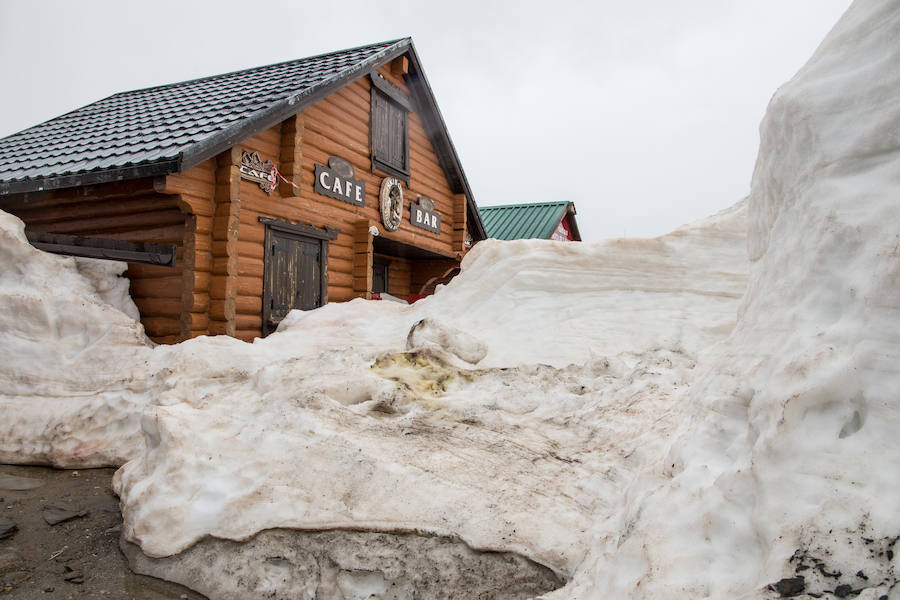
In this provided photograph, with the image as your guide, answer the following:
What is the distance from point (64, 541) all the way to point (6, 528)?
14.0 inches

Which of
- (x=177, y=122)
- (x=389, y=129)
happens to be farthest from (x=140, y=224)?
(x=389, y=129)

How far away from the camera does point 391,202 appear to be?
412 inches

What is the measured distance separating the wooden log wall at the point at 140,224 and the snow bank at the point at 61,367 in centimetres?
134

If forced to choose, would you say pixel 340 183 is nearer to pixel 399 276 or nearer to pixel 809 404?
pixel 399 276

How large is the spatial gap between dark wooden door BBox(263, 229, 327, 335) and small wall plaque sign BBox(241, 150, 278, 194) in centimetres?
67

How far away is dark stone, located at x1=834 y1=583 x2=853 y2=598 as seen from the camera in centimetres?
115

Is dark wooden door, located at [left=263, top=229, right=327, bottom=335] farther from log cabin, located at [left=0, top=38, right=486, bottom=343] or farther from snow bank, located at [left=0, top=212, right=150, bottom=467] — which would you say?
snow bank, located at [left=0, top=212, right=150, bottom=467]

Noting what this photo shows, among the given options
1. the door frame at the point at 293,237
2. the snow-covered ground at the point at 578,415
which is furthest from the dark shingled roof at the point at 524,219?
the snow-covered ground at the point at 578,415

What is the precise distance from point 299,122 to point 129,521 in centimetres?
Answer: 658

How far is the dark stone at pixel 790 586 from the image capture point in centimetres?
118

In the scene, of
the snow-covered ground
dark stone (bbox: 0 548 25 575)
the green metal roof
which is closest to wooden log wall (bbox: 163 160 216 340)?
the snow-covered ground

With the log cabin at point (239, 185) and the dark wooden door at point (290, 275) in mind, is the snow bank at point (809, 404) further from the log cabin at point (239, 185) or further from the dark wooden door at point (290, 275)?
the dark wooden door at point (290, 275)

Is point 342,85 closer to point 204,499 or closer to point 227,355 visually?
point 227,355

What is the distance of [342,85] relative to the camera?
8805 mm
